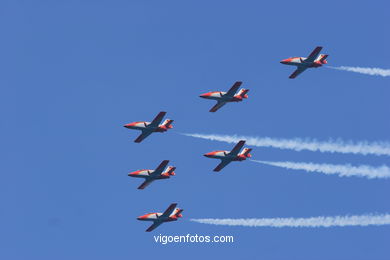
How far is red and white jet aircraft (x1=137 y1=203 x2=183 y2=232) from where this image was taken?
124 meters

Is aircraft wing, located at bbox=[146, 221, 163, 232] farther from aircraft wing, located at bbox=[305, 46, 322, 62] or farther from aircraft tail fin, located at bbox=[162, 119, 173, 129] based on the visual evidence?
aircraft wing, located at bbox=[305, 46, 322, 62]

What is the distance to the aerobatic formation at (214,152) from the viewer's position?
4791 inches

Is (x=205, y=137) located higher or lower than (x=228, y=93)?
lower

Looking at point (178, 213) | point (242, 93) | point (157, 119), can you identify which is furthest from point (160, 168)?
point (242, 93)

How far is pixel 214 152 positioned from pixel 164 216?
12.9 meters

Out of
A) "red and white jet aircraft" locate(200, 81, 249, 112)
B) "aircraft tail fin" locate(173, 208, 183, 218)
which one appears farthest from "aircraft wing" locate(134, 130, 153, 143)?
"aircraft tail fin" locate(173, 208, 183, 218)

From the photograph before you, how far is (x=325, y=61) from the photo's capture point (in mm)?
123500

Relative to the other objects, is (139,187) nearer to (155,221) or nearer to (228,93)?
(155,221)

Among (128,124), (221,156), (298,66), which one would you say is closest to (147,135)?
(128,124)

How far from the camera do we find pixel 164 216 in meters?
125

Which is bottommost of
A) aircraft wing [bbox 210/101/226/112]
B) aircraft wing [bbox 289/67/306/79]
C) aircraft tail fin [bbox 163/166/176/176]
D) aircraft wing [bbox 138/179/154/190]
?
aircraft wing [bbox 138/179/154/190]

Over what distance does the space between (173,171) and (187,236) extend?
14040 millimetres

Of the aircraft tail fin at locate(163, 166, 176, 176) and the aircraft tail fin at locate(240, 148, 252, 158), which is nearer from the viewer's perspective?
the aircraft tail fin at locate(240, 148, 252, 158)

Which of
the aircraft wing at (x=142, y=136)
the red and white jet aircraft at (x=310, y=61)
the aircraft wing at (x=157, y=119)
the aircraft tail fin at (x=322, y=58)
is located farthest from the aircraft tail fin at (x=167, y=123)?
the aircraft tail fin at (x=322, y=58)
